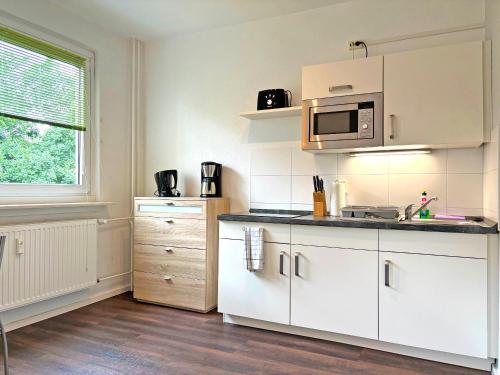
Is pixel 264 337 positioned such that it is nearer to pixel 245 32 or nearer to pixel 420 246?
pixel 420 246

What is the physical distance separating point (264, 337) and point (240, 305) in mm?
295

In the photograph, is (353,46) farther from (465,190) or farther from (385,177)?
(465,190)

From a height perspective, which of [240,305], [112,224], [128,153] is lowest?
[240,305]

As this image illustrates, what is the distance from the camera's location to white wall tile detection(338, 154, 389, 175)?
2852 mm

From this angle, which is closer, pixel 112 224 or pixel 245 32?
pixel 245 32

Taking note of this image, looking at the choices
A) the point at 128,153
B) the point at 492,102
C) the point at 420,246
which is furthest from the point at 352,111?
the point at 128,153

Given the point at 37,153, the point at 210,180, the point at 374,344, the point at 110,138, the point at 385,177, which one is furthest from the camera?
the point at 110,138

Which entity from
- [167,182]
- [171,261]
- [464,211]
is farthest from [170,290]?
[464,211]

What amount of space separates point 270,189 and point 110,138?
5.45ft

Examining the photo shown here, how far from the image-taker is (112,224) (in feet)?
12.0

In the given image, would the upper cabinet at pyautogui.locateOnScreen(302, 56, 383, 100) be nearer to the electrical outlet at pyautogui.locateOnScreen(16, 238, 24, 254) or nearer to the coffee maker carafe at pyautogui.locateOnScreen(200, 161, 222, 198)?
the coffee maker carafe at pyautogui.locateOnScreen(200, 161, 222, 198)

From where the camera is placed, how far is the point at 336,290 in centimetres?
247

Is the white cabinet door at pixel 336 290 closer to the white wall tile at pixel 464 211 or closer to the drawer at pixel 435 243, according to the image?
the drawer at pixel 435 243

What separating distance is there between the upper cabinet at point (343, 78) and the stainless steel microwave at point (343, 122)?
0.05 m
